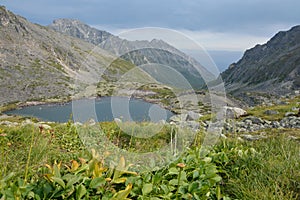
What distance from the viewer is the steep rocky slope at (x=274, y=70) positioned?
100250 millimetres

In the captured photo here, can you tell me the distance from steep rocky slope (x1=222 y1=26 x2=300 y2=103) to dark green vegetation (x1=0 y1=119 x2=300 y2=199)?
8842 centimetres

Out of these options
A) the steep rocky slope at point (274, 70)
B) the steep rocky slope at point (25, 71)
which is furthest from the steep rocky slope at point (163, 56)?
the steep rocky slope at point (25, 71)

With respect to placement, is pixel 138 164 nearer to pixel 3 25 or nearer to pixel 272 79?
pixel 272 79

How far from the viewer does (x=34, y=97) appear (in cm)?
14150

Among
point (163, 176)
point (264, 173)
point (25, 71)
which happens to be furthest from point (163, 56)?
point (25, 71)

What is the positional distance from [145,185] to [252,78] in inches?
5605

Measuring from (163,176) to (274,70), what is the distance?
428 ft

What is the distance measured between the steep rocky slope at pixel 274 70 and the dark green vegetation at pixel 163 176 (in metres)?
88.4

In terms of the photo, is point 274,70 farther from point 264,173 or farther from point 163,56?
point 264,173

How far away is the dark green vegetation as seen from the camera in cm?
379

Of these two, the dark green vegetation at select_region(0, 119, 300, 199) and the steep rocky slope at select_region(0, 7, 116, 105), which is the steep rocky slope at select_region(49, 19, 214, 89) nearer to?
the dark green vegetation at select_region(0, 119, 300, 199)

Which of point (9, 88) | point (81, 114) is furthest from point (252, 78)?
point (81, 114)

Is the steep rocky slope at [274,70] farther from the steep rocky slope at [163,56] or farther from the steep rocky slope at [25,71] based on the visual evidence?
the steep rocky slope at [163,56]

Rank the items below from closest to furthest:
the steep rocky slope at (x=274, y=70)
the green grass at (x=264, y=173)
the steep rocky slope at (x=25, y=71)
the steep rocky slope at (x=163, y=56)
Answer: the green grass at (x=264, y=173) → the steep rocky slope at (x=163, y=56) → the steep rocky slope at (x=274, y=70) → the steep rocky slope at (x=25, y=71)
